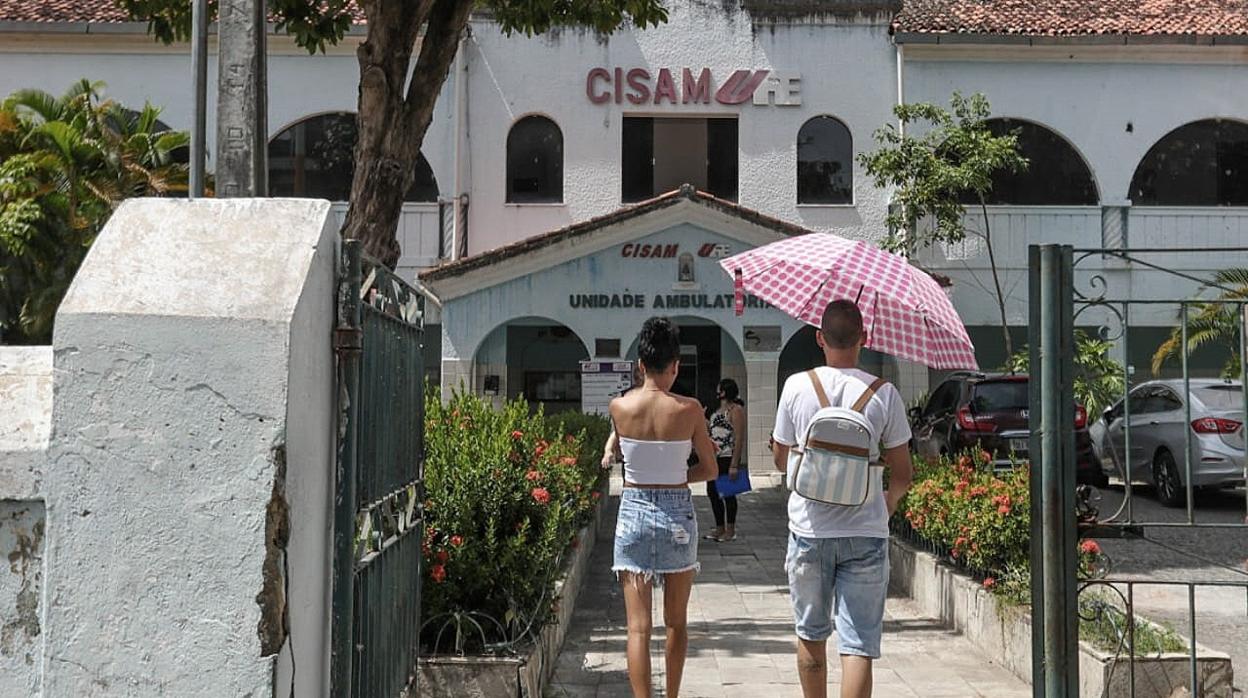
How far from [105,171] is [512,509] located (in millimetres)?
15044

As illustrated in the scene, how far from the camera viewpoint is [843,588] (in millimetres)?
5086

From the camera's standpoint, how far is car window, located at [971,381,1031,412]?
50.8ft

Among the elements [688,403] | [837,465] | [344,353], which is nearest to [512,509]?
[688,403]

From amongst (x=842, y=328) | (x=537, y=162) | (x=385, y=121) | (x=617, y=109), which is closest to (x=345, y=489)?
(x=842, y=328)

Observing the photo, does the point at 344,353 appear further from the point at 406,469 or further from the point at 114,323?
the point at 406,469

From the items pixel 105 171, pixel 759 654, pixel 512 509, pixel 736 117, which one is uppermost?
pixel 736 117

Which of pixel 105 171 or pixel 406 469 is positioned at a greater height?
pixel 105 171

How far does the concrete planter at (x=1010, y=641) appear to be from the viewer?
5.99 m

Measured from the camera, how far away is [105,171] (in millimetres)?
18984

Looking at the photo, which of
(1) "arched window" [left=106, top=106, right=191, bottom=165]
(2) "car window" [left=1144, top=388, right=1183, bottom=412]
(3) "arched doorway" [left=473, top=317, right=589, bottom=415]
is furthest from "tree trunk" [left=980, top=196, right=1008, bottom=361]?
A: (1) "arched window" [left=106, top=106, right=191, bottom=165]

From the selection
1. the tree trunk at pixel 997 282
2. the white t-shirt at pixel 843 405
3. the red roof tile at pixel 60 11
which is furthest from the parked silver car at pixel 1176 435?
the red roof tile at pixel 60 11

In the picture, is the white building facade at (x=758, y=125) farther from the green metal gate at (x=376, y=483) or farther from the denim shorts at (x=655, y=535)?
the green metal gate at (x=376, y=483)

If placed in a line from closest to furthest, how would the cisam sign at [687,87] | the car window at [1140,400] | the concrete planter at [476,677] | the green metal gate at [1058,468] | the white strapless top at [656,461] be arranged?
the green metal gate at [1058,468] < the concrete planter at [476,677] < the white strapless top at [656,461] < the car window at [1140,400] < the cisam sign at [687,87]

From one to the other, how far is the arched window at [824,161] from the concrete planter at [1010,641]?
12.4m
